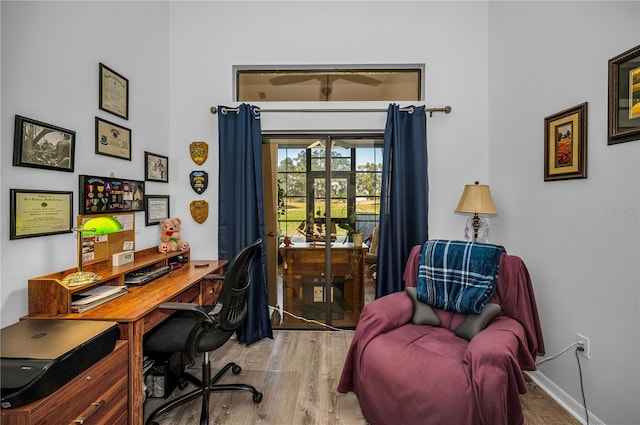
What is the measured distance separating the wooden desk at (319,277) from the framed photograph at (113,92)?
1797 millimetres

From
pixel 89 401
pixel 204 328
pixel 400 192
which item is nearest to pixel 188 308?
pixel 204 328

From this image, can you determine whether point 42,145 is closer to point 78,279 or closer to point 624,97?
point 78,279

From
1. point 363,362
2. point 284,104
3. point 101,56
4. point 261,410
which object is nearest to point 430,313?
point 363,362

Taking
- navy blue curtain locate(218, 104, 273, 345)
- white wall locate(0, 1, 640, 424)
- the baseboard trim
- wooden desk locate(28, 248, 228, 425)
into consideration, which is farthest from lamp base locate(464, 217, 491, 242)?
wooden desk locate(28, 248, 228, 425)

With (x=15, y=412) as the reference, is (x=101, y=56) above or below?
above

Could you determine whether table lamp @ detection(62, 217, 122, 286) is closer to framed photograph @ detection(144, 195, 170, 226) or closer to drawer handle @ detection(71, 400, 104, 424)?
drawer handle @ detection(71, 400, 104, 424)

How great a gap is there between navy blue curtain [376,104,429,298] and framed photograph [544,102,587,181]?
908 mm

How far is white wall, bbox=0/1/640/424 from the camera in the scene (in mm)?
1545

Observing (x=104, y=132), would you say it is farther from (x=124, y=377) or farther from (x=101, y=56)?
(x=124, y=377)

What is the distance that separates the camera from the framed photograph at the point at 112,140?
201 cm

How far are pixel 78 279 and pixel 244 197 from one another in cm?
139

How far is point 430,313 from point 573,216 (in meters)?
1.06

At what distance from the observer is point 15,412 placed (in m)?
0.95

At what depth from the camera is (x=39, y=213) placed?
5.17 feet
